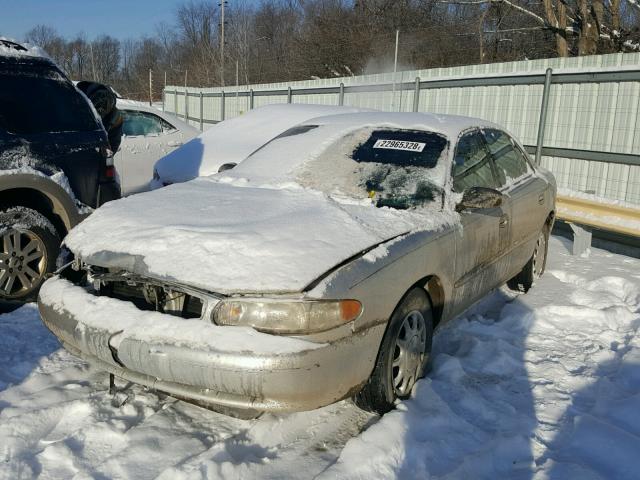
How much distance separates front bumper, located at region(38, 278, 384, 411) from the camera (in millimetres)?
2504

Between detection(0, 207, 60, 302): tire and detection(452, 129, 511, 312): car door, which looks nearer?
detection(452, 129, 511, 312): car door

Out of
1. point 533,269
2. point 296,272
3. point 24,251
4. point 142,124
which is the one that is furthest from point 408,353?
point 142,124

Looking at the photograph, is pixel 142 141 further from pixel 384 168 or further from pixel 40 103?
pixel 384 168

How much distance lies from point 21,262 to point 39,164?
0.74 m

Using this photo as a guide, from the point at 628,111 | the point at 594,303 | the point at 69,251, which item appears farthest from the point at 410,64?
the point at 69,251

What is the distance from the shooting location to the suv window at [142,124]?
918cm

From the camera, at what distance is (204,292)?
2.67 m

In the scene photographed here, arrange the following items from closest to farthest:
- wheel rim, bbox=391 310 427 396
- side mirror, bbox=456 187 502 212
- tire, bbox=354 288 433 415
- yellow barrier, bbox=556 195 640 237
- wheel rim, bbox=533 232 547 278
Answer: tire, bbox=354 288 433 415 < wheel rim, bbox=391 310 427 396 < side mirror, bbox=456 187 502 212 < wheel rim, bbox=533 232 547 278 < yellow barrier, bbox=556 195 640 237

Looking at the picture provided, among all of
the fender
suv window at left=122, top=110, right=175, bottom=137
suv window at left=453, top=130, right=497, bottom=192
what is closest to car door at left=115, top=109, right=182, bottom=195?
suv window at left=122, top=110, right=175, bottom=137

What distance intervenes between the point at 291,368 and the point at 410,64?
26.7 metres

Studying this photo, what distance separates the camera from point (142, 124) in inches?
367

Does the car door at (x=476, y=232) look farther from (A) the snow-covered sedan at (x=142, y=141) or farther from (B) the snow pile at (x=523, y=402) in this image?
(A) the snow-covered sedan at (x=142, y=141)

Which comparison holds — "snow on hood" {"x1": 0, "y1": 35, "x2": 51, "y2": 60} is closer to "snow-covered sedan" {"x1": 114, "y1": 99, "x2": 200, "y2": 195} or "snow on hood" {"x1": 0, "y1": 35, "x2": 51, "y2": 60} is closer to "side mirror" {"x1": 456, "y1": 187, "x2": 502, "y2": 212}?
"side mirror" {"x1": 456, "y1": 187, "x2": 502, "y2": 212}

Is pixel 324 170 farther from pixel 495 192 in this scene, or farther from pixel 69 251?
pixel 69 251
